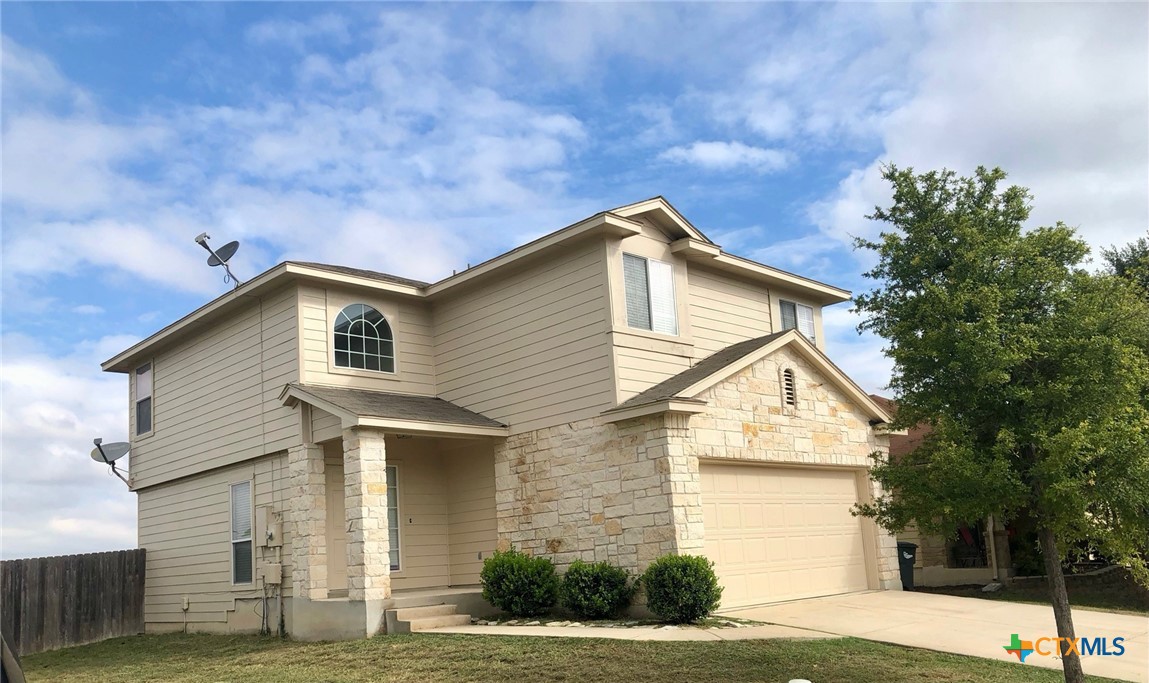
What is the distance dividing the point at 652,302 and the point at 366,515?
17.5ft

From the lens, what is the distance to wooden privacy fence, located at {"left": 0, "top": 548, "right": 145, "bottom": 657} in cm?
1725

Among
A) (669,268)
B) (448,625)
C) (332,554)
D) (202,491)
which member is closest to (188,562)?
(202,491)

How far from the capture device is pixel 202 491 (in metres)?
18.1

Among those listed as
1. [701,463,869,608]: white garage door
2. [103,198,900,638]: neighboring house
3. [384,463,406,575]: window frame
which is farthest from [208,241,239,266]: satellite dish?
[701,463,869,608]: white garage door

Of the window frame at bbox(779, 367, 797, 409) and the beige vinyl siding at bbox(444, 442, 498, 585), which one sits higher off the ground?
the window frame at bbox(779, 367, 797, 409)

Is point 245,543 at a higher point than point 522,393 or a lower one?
lower

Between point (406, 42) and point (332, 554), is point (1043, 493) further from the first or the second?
point (332, 554)

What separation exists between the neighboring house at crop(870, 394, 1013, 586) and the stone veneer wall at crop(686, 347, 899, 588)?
8.52 ft

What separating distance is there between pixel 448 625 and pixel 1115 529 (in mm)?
8369

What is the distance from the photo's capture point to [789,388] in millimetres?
15750

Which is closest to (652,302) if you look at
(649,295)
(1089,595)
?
(649,295)

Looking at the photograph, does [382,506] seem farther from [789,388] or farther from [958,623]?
[958,623]

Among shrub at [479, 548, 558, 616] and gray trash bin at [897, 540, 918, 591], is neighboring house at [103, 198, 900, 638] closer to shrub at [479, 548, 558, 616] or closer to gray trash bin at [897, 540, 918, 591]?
shrub at [479, 548, 558, 616]

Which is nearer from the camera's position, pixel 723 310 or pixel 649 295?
pixel 649 295
